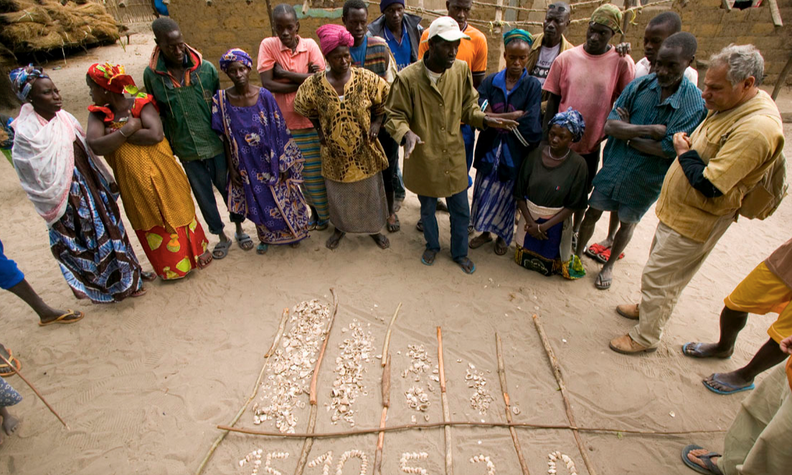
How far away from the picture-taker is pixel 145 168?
3.27 m

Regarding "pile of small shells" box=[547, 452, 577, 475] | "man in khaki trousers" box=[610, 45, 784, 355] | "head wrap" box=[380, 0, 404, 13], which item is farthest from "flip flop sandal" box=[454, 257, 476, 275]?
"head wrap" box=[380, 0, 404, 13]

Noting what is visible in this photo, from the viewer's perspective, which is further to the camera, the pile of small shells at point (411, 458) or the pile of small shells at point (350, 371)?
the pile of small shells at point (350, 371)

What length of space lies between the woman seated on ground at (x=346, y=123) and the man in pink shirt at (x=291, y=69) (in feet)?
1.28

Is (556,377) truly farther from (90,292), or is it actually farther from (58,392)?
(90,292)

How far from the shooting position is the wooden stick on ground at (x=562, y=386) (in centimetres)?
230

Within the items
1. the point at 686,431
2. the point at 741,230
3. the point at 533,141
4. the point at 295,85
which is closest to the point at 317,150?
the point at 295,85

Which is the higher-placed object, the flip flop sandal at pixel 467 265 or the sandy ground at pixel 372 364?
the flip flop sandal at pixel 467 265

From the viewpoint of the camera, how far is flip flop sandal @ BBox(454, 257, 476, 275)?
385 cm

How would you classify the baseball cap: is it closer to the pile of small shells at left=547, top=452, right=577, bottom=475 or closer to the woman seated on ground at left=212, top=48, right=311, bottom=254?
the woman seated on ground at left=212, top=48, right=311, bottom=254

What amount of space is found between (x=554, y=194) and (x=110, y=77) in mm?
3559

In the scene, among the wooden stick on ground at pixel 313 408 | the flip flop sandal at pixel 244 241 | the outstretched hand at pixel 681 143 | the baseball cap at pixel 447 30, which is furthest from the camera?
the flip flop sandal at pixel 244 241

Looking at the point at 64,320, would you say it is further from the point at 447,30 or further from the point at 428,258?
the point at 447,30

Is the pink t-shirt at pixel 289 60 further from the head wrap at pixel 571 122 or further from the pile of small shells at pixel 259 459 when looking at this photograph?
the pile of small shells at pixel 259 459

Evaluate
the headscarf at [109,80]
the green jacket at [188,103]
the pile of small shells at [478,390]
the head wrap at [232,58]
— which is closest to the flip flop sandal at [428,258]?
the pile of small shells at [478,390]
